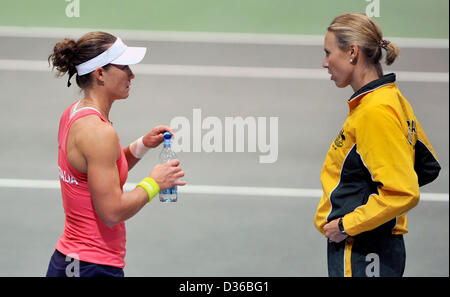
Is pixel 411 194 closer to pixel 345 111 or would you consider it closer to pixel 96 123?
pixel 96 123

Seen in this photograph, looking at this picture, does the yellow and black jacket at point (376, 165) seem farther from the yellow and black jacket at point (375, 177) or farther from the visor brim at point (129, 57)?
the visor brim at point (129, 57)

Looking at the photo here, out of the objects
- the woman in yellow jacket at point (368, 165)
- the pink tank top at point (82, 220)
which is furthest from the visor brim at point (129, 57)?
the woman in yellow jacket at point (368, 165)

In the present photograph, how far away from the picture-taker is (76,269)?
6.93ft

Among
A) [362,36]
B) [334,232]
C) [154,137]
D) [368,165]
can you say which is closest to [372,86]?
[362,36]

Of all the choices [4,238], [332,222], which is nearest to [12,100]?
[4,238]

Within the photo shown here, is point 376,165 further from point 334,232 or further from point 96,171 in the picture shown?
point 96,171

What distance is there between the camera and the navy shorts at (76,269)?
6.94ft

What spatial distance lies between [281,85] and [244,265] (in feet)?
4.73

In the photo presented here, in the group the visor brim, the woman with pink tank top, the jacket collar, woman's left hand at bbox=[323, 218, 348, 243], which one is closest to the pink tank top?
the woman with pink tank top

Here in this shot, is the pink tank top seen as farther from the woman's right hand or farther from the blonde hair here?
the blonde hair

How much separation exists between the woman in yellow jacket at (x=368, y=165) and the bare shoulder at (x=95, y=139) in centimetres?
81

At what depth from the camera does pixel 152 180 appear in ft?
7.06

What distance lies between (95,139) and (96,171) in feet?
0.35
